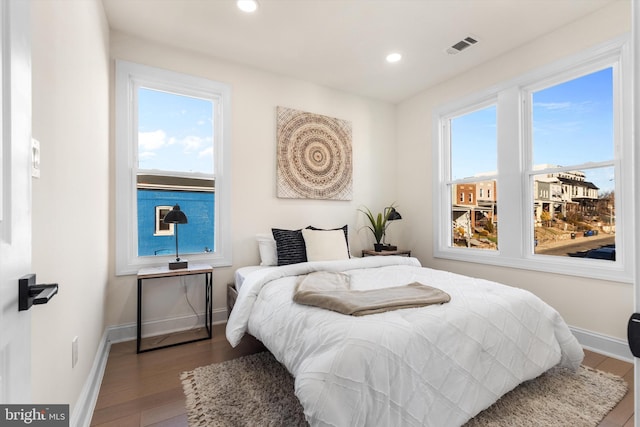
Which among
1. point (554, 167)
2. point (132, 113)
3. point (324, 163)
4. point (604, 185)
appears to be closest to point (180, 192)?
point (132, 113)

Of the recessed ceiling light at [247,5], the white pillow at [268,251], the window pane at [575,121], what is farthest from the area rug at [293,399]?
the recessed ceiling light at [247,5]

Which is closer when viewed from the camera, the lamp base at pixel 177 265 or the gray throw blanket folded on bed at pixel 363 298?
the gray throw blanket folded on bed at pixel 363 298

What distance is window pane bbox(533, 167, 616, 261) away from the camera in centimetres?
242

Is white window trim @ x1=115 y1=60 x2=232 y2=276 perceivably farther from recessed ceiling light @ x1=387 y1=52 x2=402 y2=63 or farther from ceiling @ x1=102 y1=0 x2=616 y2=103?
recessed ceiling light @ x1=387 y1=52 x2=402 y2=63

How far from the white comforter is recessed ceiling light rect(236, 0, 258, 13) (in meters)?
2.16

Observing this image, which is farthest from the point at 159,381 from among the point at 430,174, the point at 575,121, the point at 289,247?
the point at 575,121

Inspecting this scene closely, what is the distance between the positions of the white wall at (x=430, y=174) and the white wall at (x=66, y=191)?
11.3ft

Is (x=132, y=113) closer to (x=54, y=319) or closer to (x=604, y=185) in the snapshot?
(x=54, y=319)

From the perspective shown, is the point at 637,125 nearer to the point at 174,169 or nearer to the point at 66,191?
the point at 66,191

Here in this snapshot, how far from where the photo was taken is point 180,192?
116 inches

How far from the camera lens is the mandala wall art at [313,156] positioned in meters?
3.42

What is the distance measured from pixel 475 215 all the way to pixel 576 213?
3.05ft

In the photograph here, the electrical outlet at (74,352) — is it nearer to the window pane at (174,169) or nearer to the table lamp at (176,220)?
the table lamp at (176,220)

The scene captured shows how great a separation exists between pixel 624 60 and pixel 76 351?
407 centimetres
